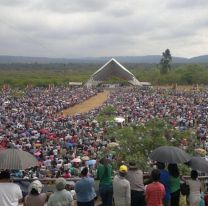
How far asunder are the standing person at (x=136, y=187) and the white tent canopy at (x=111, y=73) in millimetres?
68470

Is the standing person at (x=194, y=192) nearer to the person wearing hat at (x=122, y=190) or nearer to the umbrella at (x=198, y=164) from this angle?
the umbrella at (x=198, y=164)

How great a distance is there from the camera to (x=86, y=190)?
6.21 meters

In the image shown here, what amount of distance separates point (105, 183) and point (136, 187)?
1.81 feet

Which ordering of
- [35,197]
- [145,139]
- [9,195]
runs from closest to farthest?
[9,195] → [35,197] → [145,139]

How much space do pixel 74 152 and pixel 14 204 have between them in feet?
42.9

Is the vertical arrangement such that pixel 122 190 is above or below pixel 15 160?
below

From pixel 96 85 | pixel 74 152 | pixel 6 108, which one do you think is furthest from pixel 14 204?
pixel 96 85

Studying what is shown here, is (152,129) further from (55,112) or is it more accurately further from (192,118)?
(55,112)

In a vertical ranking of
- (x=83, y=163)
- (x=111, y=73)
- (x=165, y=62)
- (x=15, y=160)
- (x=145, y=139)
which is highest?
(x=165, y=62)

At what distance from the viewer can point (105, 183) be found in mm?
6883

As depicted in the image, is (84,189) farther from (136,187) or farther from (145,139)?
(145,139)

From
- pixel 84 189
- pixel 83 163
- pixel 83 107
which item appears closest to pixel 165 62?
pixel 83 107

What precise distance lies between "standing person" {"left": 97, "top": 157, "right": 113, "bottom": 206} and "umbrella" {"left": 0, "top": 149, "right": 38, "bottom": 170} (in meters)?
1.13

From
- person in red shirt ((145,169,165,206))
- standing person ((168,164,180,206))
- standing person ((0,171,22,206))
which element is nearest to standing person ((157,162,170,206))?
standing person ((168,164,180,206))
